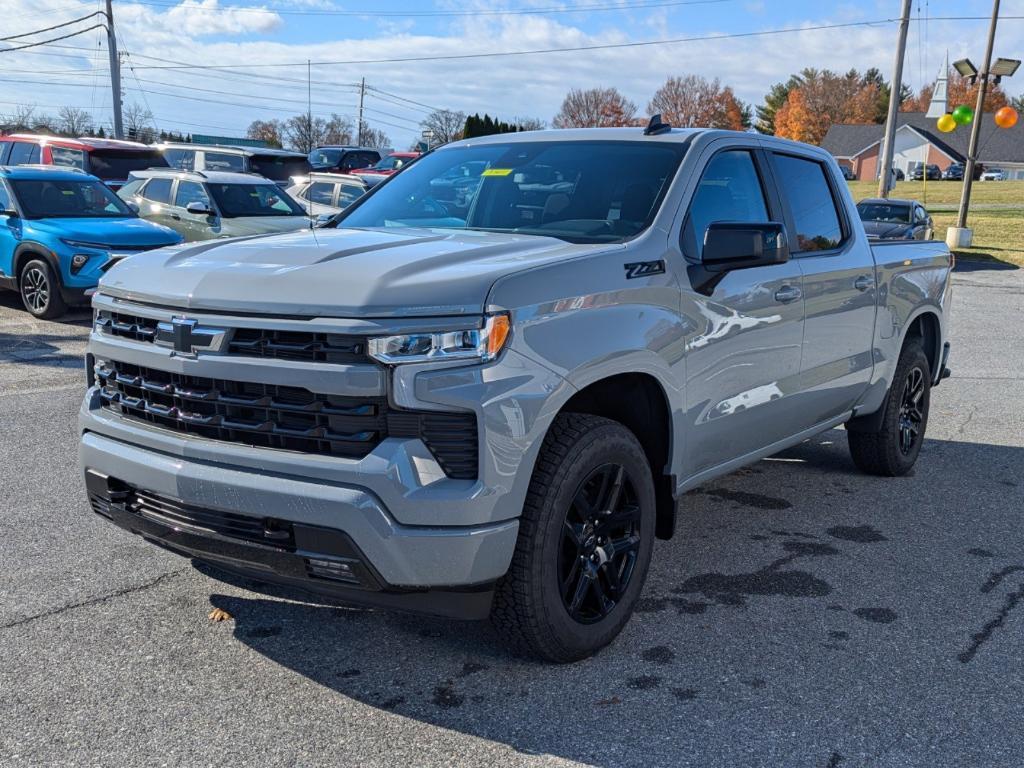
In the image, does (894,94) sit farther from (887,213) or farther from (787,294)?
(787,294)

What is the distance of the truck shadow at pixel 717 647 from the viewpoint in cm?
332

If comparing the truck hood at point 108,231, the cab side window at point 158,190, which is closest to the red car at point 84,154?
the cab side window at point 158,190

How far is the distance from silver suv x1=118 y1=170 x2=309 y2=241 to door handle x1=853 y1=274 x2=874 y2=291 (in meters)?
10.5

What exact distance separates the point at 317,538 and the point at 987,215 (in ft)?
154

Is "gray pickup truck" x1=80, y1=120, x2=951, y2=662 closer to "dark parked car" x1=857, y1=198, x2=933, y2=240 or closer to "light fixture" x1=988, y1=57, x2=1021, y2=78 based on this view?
"dark parked car" x1=857, y1=198, x2=933, y2=240

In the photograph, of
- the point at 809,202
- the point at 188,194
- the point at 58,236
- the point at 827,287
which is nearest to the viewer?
the point at 827,287

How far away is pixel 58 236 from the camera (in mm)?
11852

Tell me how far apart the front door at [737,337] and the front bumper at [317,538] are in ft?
4.29

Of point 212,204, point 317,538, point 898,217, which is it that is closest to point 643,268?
point 317,538

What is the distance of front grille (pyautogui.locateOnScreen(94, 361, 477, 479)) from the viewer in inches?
125

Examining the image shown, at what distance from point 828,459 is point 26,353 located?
737cm

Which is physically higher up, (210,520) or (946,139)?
(946,139)

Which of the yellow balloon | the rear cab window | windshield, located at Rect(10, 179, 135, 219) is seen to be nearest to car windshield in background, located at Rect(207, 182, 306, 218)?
windshield, located at Rect(10, 179, 135, 219)

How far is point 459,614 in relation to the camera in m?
3.37
